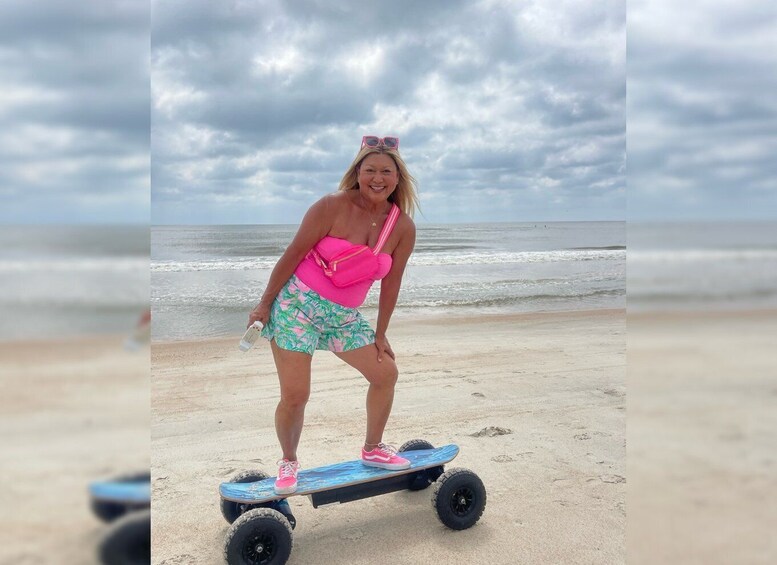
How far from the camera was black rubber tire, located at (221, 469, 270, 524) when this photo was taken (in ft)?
10.7

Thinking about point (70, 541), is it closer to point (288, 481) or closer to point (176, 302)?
point (288, 481)

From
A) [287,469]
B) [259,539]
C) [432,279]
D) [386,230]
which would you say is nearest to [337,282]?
[386,230]

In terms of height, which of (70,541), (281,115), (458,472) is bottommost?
(458,472)

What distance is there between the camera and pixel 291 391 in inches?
127

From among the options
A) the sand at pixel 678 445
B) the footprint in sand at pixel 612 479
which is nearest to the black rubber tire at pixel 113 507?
the sand at pixel 678 445

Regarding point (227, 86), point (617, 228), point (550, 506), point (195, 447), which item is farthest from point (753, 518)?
point (617, 228)

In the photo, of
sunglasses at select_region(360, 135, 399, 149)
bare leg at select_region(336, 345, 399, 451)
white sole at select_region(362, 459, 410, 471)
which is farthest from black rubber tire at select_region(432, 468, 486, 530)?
sunglasses at select_region(360, 135, 399, 149)

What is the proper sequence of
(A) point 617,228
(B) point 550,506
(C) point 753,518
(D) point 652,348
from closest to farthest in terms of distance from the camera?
1. (D) point 652,348
2. (C) point 753,518
3. (B) point 550,506
4. (A) point 617,228

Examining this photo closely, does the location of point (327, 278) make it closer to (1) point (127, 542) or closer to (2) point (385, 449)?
(2) point (385, 449)

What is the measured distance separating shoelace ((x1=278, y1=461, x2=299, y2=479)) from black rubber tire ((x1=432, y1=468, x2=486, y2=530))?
2.40 ft

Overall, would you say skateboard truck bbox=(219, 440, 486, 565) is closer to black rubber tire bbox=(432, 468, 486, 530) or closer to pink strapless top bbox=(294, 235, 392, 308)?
black rubber tire bbox=(432, 468, 486, 530)

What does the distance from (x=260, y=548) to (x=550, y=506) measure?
66.3 inches

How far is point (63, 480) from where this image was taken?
0.91m

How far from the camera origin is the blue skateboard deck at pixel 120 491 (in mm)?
921
